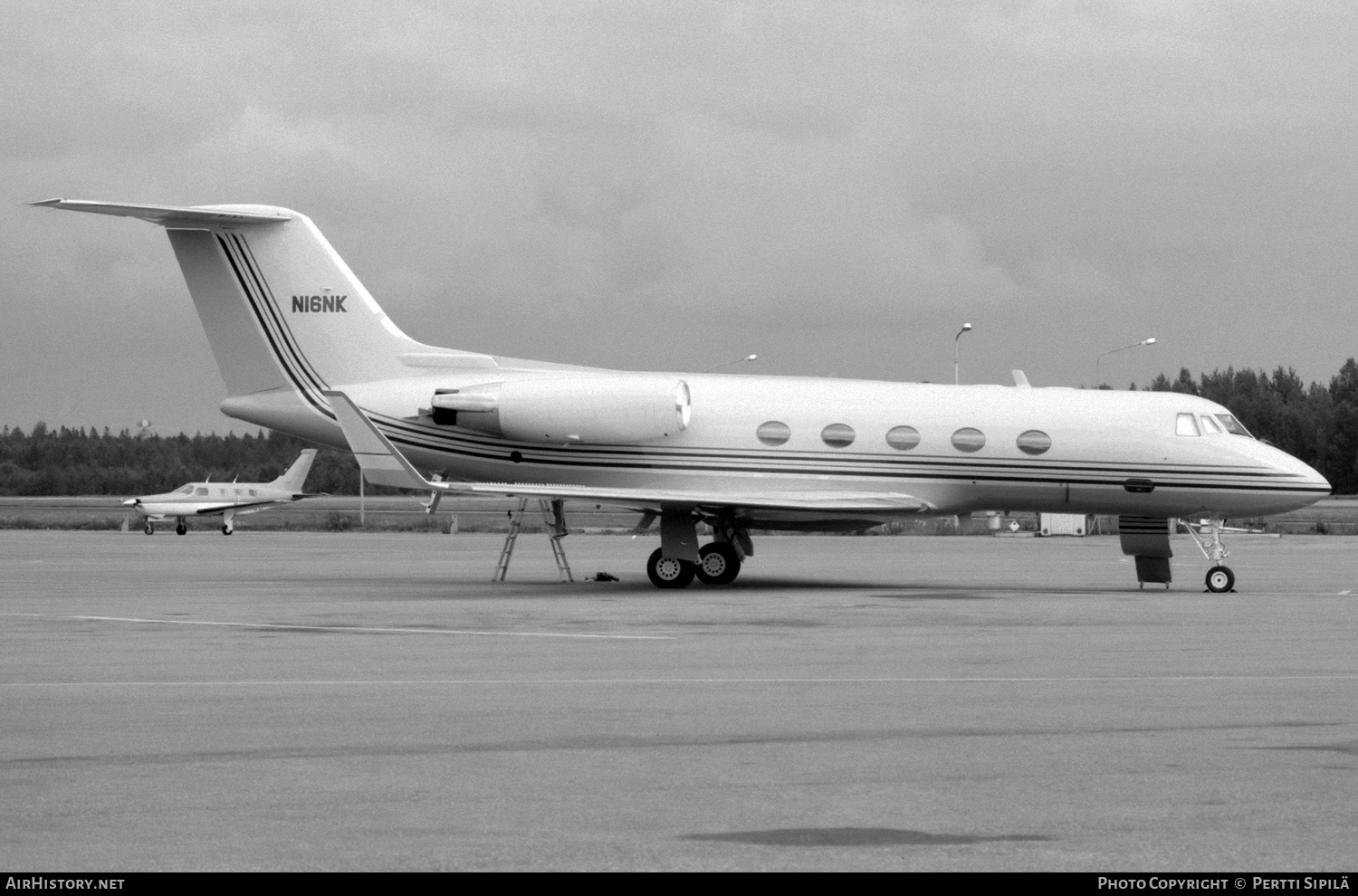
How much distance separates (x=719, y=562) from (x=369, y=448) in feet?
18.9

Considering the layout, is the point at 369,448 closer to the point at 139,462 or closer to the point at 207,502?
the point at 207,502

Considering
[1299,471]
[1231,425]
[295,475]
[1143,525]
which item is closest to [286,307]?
[1143,525]

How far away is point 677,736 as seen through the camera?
9406mm

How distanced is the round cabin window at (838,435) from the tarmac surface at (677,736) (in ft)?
15.3

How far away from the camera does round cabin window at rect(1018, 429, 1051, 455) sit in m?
24.9

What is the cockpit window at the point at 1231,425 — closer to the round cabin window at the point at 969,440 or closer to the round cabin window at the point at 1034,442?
the round cabin window at the point at 1034,442

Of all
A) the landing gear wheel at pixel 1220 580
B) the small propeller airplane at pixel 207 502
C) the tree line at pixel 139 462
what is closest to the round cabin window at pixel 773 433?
the landing gear wheel at pixel 1220 580

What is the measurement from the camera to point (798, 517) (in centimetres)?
2473

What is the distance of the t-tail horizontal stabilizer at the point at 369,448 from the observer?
76.8 feet

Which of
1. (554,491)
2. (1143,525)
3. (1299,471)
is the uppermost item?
(1299,471)

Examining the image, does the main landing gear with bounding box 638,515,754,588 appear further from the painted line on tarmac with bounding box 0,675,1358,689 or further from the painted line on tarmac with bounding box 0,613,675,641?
the painted line on tarmac with bounding box 0,675,1358,689
